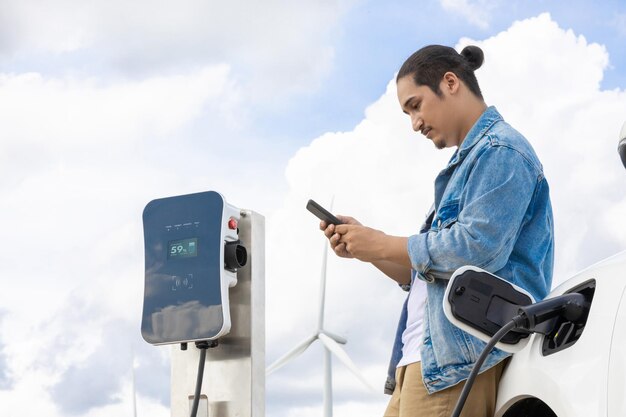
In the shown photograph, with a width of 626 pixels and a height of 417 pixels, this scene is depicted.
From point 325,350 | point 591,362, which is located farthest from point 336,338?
point 591,362

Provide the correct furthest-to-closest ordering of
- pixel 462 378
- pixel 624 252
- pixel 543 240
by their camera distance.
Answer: pixel 543 240
pixel 462 378
pixel 624 252

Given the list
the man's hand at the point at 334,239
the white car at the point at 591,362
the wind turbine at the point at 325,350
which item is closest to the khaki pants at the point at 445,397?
the white car at the point at 591,362

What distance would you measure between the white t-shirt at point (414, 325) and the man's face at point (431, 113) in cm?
36

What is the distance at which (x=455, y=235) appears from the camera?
201 cm

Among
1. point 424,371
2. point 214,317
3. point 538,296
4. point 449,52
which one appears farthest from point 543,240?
point 214,317

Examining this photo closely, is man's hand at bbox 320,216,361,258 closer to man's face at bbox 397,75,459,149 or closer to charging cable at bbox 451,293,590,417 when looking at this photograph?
man's face at bbox 397,75,459,149

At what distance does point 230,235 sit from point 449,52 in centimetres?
89

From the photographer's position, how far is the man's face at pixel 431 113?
2264 millimetres

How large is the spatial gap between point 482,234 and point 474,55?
642 millimetres

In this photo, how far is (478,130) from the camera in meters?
2.19

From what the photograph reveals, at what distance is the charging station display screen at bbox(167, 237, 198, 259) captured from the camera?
2.76m

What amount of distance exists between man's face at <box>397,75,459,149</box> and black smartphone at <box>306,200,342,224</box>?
30 cm

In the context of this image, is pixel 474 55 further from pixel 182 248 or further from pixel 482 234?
pixel 182 248

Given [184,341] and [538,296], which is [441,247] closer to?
[538,296]
